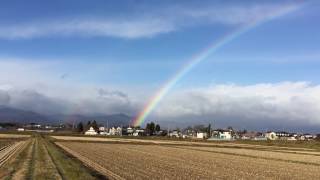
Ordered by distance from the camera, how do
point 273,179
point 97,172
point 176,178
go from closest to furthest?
point 176,178 < point 273,179 < point 97,172

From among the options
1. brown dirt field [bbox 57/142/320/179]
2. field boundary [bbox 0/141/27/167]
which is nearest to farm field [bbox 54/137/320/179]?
brown dirt field [bbox 57/142/320/179]

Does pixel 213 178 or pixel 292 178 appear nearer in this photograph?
pixel 213 178

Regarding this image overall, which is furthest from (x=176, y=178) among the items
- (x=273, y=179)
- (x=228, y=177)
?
(x=273, y=179)

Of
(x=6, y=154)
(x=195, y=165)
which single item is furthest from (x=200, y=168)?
(x=6, y=154)

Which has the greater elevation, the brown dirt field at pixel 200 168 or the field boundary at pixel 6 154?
the field boundary at pixel 6 154

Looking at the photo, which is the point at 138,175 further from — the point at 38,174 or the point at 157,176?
the point at 38,174

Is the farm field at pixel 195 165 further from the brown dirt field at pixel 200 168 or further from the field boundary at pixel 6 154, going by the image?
the field boundary at pixel 6 154

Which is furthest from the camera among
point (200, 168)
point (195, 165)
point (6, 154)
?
point (6, 154)

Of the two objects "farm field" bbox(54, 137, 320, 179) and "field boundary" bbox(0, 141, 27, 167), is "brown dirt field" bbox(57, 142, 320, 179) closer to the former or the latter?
"farm field" bbox(54, 137, 320, 179)

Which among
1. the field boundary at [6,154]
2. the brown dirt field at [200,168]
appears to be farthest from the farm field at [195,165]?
the field boundary at [6,154]

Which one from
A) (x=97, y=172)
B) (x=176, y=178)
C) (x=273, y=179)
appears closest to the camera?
(x=176, y=178)

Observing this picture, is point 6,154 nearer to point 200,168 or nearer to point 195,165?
point 195,165

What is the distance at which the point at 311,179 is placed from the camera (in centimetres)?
3416

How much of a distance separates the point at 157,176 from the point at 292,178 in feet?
31.9
